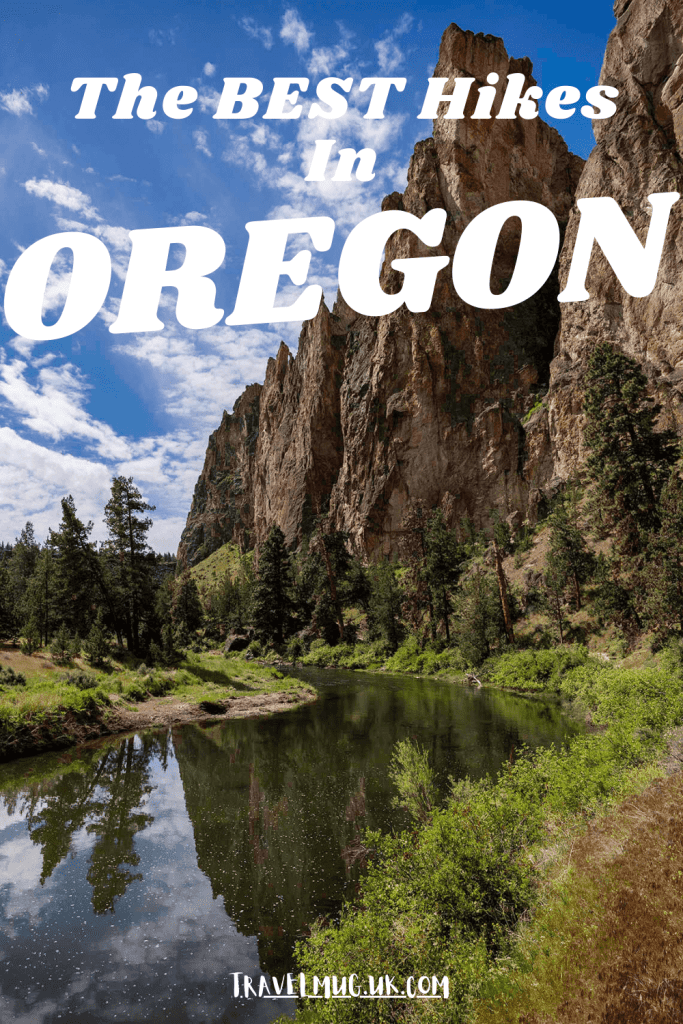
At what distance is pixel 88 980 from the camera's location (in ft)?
25.3

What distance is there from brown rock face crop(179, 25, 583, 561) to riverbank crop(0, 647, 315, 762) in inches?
2049

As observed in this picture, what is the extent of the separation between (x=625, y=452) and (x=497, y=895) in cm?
2449

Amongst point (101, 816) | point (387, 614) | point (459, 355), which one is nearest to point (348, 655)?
point (387, 614)

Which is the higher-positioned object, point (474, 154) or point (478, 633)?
point (474, 154)

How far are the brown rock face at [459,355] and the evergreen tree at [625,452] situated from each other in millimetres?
48220

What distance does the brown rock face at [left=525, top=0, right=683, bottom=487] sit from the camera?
42.7m

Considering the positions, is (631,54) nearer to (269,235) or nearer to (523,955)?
(269,235)

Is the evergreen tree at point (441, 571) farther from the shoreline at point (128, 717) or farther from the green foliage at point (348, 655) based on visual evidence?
the shoreline at point (128, 717)

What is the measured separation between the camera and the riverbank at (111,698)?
20.1m

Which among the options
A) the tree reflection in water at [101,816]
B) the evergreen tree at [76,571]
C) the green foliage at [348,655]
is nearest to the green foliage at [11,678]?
the tree reflection in water at [101,816]

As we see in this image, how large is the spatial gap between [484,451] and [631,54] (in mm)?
47878

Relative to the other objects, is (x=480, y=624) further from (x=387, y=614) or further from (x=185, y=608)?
(x=185, y=608)

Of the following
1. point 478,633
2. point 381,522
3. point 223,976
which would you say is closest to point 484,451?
point 381,522

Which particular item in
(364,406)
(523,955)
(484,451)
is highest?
(364,406)
